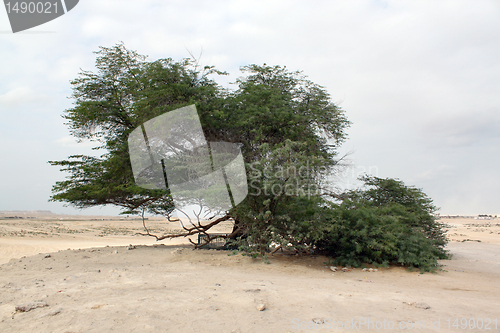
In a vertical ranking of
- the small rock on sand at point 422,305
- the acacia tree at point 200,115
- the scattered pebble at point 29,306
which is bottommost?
the small rock on sand at point 422,305

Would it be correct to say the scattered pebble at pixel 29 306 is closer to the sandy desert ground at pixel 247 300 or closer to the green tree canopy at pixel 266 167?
the sandy desert ground at pixel 247 300

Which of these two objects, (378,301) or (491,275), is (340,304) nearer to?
(378,301)

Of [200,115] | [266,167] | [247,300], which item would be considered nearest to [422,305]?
[247,300]

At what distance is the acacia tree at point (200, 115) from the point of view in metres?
12.4

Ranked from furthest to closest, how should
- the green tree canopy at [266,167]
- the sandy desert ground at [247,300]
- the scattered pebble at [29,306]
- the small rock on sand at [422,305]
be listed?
the green tree canopy at [266,167] < the small rock on sand at [422,305] < the scattered pebble at [29,306] < the sandy desert ground at [247,300]

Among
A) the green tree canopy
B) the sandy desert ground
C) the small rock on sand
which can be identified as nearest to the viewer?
the sandy desert ground

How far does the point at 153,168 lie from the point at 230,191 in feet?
15.8

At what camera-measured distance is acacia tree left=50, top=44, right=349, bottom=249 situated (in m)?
12.4

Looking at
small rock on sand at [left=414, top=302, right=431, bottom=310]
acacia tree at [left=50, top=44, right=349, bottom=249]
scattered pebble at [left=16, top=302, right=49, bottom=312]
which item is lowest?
small rock on sand at [left=414, top=302, right=431, bottom=310]

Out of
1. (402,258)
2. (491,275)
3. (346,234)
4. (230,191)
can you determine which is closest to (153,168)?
(230,191)

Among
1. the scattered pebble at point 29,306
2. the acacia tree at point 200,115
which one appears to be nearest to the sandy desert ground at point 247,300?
the scattered pebble at point 29,306

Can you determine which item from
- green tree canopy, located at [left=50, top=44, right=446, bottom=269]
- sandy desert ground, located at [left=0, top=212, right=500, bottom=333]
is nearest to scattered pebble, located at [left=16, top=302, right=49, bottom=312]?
sandy desert ground, located at [left=0, top=212, right=500, bottom=333]

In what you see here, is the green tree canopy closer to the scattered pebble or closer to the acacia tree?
the acacia tree

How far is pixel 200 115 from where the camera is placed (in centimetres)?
1254
